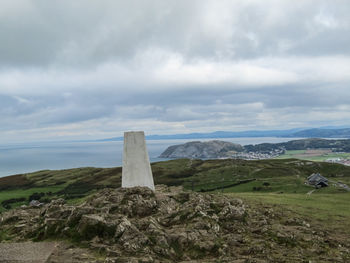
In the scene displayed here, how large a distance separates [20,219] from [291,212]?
28.9 m

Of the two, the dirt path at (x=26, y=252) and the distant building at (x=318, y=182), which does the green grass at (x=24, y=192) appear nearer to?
the dirt path at (x=26, y=252)

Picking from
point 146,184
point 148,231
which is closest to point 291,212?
point 146,184

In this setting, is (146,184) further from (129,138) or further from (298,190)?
(298,190)

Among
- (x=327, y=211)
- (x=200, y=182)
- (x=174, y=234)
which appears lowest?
A: (x=200, y=182)

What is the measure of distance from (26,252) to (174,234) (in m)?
9.81

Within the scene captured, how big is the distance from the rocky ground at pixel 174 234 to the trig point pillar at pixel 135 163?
475cm

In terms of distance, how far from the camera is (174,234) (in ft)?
66.6

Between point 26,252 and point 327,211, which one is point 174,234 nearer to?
point 26,252

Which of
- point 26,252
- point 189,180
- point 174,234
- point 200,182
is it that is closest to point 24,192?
point 189,180

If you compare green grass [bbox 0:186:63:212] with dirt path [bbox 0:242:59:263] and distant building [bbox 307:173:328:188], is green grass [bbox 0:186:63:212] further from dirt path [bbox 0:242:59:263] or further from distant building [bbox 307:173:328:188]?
distant building [bbox 307:173:328:188]

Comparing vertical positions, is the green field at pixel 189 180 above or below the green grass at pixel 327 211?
below

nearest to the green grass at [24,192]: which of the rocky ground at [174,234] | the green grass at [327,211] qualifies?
the rocky ground at [174,234]

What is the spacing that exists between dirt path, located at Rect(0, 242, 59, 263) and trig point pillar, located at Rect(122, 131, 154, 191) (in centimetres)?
1372

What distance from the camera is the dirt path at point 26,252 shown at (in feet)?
55.3
